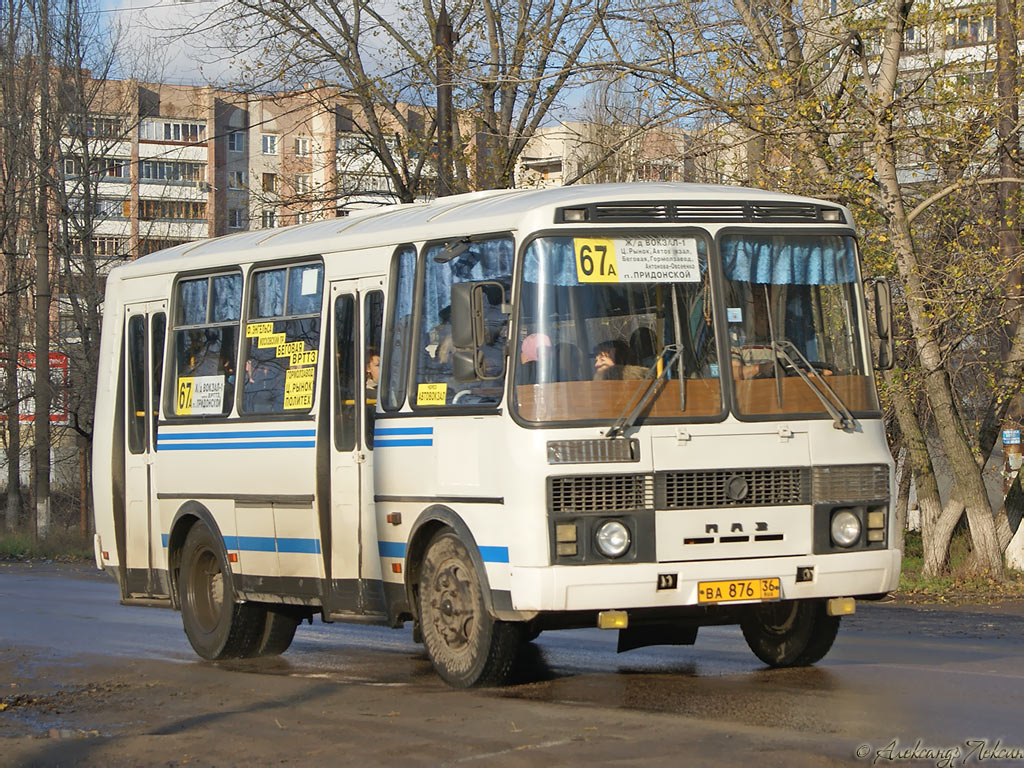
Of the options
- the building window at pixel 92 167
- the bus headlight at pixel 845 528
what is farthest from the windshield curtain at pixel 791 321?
the building window at pixel 92 167

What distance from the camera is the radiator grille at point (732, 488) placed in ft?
31.4

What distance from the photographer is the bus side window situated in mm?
11195

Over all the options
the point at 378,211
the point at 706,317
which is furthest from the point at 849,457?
Answer: the point at 378,211

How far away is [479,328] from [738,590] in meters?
2.13

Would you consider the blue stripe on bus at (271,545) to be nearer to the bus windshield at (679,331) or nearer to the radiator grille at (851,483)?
the bus windshield at (679,331)

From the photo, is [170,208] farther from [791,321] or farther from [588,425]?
[588,425]

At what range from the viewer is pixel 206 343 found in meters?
13.4

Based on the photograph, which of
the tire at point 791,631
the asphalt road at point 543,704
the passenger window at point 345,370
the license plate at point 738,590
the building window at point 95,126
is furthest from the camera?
the building window at point 95,126

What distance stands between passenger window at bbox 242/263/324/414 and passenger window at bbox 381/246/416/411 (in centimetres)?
92

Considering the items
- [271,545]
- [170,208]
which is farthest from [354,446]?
[170,208]

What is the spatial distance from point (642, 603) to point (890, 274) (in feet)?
34.7

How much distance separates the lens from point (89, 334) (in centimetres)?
3781

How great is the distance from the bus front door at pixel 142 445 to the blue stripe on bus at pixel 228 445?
1.15 feet

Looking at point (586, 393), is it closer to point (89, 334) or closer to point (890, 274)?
point (890, 274)
